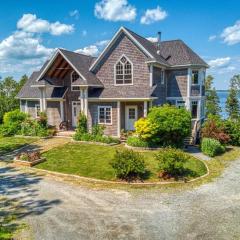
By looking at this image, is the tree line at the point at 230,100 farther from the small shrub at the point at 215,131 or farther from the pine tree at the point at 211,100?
the small shrub at the point at 215,131

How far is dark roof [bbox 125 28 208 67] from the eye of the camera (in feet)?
84.9

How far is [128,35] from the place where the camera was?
23984 mm

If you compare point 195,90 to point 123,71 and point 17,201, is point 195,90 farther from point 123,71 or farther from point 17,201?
point 17,201

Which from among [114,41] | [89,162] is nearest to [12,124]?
[114,41]

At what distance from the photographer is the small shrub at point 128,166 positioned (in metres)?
13.8

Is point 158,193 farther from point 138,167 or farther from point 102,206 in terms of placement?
point 102,206

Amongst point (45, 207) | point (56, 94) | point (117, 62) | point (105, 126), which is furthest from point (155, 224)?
point (56, 94)

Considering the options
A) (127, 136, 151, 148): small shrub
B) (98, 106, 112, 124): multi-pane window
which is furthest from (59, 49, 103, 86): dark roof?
(127, 136, 151, 148): small shrub

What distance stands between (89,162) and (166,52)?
16.9 meters

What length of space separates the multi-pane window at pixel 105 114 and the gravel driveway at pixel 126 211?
1133 cm

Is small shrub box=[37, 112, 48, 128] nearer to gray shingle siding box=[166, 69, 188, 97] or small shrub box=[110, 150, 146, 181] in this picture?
gray shingle siding box=[166, 69, 188, 97]

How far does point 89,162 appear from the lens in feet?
56.2

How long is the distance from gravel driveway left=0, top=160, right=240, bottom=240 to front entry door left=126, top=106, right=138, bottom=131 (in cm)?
1202

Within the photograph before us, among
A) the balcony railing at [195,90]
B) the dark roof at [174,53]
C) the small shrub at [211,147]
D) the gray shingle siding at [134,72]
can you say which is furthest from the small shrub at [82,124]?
the balcony railing at [195,90]
